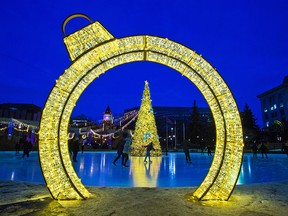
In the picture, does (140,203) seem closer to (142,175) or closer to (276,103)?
(142,175)

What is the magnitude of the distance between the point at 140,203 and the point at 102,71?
282 cm

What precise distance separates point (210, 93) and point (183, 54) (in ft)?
3.36

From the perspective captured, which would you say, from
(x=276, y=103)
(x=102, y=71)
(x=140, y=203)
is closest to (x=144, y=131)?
(x=102, y=71)

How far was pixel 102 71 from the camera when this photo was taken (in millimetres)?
4758

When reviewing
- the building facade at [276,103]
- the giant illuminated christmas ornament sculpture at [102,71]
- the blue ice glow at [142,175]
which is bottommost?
the blue ice glow at [142,175]

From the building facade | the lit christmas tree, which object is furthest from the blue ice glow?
the building facade

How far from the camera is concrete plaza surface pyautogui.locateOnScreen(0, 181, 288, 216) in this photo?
3.70 metres

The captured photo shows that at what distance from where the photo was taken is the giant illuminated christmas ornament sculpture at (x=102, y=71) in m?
4.46

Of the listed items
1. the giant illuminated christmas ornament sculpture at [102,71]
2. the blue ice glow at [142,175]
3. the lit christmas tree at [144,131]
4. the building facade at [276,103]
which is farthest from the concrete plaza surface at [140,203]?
the building facade at [276,103]

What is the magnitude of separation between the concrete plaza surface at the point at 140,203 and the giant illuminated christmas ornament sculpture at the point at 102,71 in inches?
14.2

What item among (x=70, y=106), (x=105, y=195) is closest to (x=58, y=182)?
(x=105, y=195)

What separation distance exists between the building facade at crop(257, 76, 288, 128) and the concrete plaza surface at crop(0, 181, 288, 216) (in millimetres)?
59912

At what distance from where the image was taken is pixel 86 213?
143 inches

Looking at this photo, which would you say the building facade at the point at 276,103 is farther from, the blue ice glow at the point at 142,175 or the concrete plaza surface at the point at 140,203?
the concrete plaza surface at the point at 140,203
